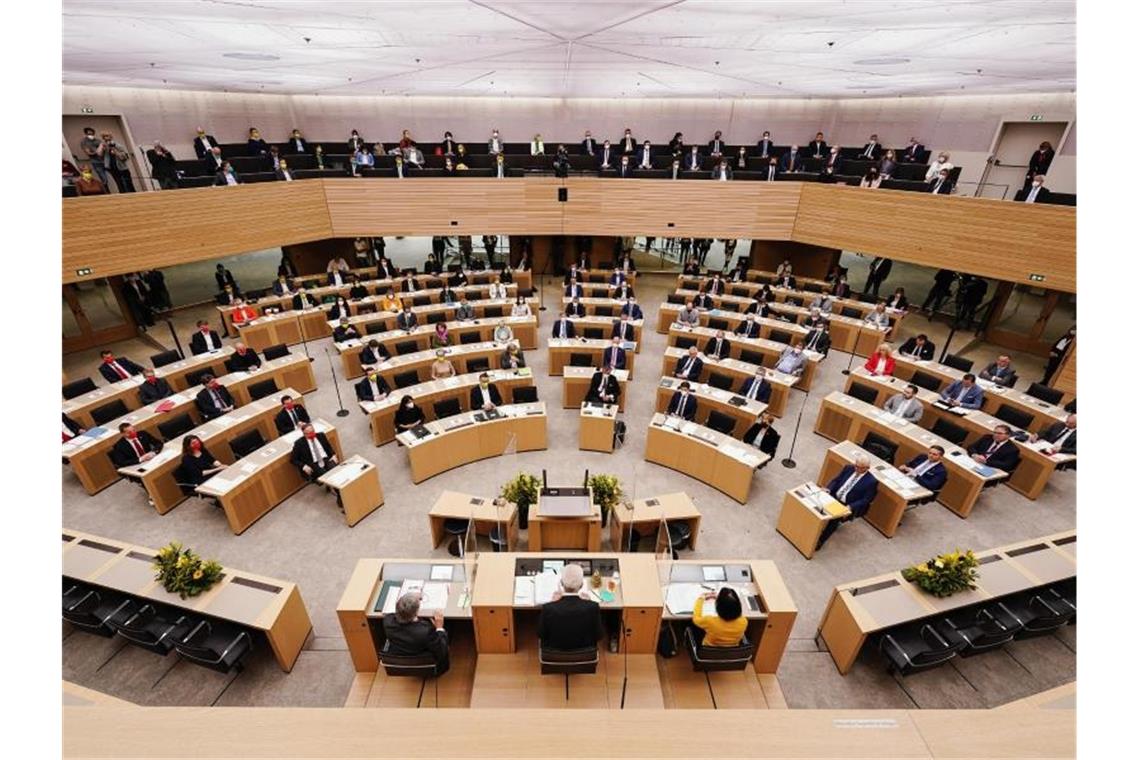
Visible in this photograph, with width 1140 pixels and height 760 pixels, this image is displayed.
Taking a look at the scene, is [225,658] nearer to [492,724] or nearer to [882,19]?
[492,724]

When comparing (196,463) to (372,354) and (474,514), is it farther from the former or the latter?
(474,514)

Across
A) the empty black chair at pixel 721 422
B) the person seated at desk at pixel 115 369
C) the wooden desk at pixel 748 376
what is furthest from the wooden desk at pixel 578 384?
the person seated at desk at pixel 115 369

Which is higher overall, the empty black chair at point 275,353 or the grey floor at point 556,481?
the empty black chair at point 275,353

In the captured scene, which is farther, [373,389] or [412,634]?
[373,389]

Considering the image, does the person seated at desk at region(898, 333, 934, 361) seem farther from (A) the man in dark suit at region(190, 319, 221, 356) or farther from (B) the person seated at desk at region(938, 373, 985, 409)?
(A) the man in dark suit at region(190, 319, 221, 356)

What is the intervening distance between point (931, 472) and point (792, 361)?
12.1 ft

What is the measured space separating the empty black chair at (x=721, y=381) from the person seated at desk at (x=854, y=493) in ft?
9.79

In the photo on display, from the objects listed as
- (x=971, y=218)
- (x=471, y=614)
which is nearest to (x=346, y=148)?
(x=471, y=614)

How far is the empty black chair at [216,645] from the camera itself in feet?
16.1

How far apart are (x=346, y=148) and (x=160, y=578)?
1660 cm

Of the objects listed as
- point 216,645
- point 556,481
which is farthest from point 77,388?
point 556,481

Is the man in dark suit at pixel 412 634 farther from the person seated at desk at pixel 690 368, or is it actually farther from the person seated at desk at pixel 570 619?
the person seated at desk at pixel 690 368

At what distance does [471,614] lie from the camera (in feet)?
15.3

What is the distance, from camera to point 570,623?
4.00 meters
